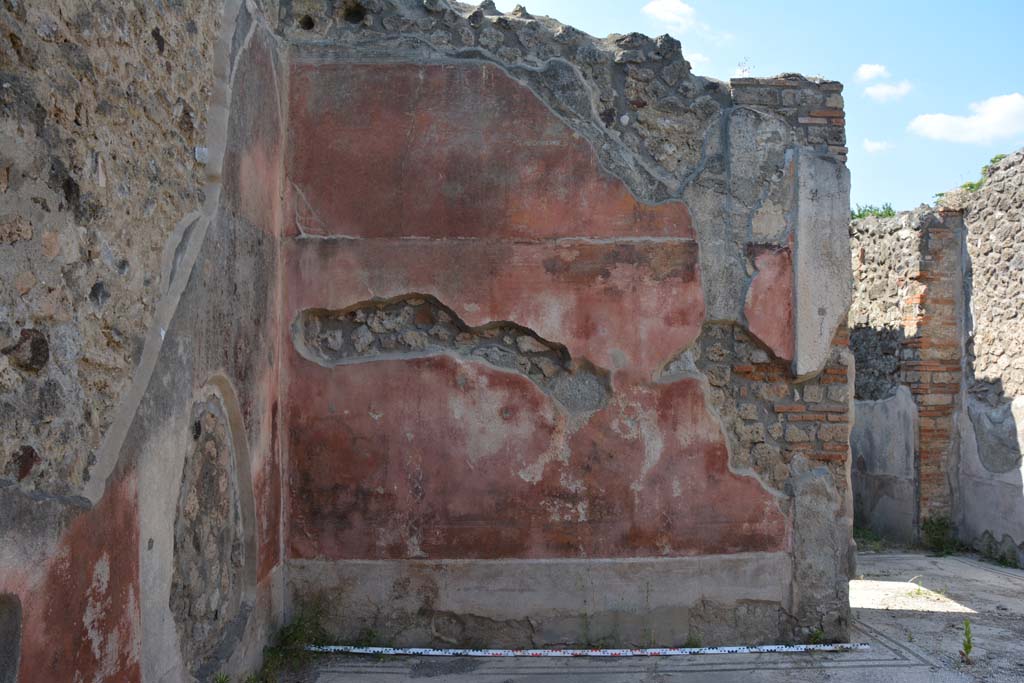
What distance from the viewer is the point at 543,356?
3863 mm

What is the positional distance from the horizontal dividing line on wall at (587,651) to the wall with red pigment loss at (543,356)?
6 centimetres

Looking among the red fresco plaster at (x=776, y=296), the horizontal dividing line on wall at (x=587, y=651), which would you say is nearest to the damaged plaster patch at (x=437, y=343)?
the red fresco plaster at (x=776, y=296)

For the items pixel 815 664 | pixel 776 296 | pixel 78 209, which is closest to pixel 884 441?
pixel 776 296

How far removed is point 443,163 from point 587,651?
2.25 metres

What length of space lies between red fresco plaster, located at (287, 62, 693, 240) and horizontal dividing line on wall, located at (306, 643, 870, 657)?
1.81m

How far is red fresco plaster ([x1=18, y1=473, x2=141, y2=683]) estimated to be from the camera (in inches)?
70.0

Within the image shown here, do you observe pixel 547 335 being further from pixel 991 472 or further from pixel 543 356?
pixel 991 472

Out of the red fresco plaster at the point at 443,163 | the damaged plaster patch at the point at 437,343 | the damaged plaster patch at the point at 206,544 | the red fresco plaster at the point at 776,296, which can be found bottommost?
the damaged plaster patch at the point at 206,544

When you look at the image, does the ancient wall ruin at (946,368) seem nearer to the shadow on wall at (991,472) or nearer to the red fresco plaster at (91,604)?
the shadow on wall at (991,472)

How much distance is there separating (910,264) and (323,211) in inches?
192

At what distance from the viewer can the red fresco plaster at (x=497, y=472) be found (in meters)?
3.79

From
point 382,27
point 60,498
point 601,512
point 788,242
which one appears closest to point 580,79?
point 382,27

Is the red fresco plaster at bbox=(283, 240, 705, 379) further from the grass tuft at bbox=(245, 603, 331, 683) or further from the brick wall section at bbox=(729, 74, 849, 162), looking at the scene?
the grass tuft at bbox=(245, 603, 331, 683)

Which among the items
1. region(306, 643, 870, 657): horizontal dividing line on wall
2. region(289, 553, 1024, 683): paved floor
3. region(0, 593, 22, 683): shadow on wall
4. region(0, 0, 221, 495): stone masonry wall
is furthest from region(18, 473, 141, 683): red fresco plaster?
region(306, 643, 870, 657): horizontal dividing line on wall
